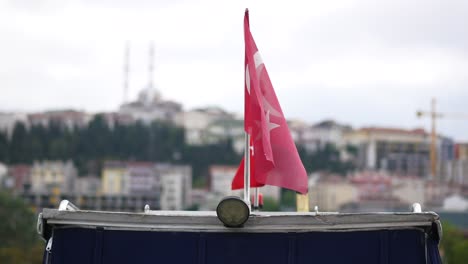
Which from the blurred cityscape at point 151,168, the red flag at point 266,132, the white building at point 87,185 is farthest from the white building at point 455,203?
the red flag at point 266,132

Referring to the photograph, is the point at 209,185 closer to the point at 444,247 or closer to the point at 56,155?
the point at 56,155

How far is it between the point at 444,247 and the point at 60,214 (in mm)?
80396

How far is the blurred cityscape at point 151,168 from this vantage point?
153375 mm

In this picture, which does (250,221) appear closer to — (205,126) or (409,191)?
(409,191)

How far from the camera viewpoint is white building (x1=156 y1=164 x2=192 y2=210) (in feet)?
513

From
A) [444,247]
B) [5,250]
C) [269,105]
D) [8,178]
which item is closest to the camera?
[269,105]

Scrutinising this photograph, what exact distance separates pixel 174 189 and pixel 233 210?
5971 inches

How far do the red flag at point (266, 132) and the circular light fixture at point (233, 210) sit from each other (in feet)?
1.75

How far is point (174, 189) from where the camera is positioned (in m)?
157

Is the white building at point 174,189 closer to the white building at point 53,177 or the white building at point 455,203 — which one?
the white building at point 53,177

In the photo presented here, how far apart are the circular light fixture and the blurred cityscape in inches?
5476

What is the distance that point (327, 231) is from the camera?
5.46 metres

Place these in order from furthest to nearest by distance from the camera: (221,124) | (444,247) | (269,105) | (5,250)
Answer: (221,124) < (444,247) < (5,250) < (269,105)

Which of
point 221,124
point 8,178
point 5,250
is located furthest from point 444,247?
point 221,124
